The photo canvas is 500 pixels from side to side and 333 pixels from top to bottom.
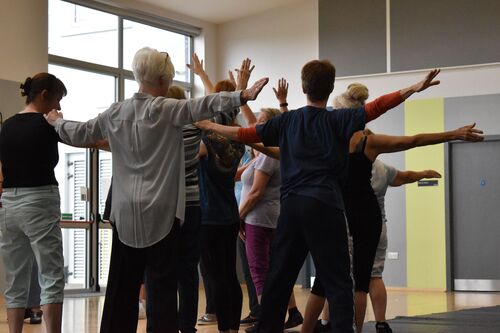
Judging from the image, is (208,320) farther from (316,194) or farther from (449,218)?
(449,218)

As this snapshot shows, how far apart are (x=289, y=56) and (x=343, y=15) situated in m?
1.02

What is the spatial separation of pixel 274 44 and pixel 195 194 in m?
8.46

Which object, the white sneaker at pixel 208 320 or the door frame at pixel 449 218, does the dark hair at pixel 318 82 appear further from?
the door frame at pixel 449 218

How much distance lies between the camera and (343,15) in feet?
37.7

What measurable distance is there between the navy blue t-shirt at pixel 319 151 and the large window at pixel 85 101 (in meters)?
7.08

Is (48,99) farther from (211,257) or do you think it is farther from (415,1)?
(415,1)

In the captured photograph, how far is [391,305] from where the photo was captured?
26.1ft

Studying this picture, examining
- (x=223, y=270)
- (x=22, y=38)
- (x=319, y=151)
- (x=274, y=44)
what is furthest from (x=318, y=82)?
(x=274, y=44)

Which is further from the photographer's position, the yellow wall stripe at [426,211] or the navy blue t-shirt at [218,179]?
the yellow wall stripe at [426,211]

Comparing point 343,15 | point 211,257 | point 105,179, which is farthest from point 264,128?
point 343,15

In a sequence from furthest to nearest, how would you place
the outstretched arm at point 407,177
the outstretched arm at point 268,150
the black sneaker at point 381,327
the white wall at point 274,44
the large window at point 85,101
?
the white wall at point 274,44 < the large window at point 85,101 < the outstretched arm at point 407,177 < the black sneaker at point 381,327 < the outstretched arm at point 268,150

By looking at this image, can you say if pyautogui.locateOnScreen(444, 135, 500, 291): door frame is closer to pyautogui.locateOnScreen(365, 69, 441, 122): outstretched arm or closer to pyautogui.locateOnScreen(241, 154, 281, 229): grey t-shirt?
pyautogui.locateOnScreen(241, 154, 281, 229): grey t-shirt

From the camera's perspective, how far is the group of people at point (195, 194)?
3201 millimetres

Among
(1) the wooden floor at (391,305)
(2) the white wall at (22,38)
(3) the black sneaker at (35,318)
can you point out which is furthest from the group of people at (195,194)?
(2) the white wall at (22,38)
